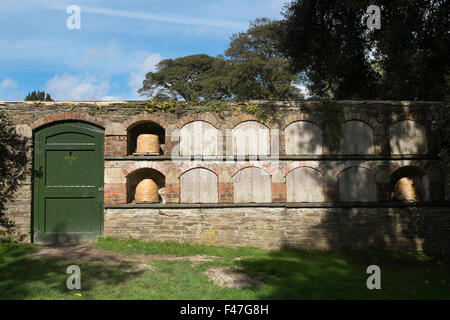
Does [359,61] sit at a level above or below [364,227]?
above

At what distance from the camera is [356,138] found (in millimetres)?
9234

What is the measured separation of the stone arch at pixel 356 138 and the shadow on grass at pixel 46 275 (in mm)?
6152

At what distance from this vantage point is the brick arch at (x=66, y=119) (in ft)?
28.7

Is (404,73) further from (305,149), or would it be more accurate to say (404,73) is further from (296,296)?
(296,296)

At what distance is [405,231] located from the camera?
8.92 meters

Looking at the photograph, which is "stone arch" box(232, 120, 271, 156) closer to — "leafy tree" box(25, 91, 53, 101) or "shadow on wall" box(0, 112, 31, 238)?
"shadow on wall" box(0, 112, 31, 238)

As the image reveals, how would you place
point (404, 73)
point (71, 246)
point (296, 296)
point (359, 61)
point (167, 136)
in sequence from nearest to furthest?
point (296, 296) < point (71, 246) < point (167, 136) < point (404, 73) < point (359, 61)

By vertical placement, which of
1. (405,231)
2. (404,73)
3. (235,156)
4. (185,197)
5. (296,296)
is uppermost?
(404,73)

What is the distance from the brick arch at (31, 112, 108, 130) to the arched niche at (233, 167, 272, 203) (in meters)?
3.81

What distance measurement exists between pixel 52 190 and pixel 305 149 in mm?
6728

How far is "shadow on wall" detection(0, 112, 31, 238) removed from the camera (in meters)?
8.56

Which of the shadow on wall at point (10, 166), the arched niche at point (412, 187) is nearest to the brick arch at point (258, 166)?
the arched niche at point (412, 187)

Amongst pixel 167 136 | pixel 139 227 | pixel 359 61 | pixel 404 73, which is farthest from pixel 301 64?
pixel 139 227

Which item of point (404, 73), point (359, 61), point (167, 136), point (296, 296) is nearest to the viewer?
point (296, 296)
